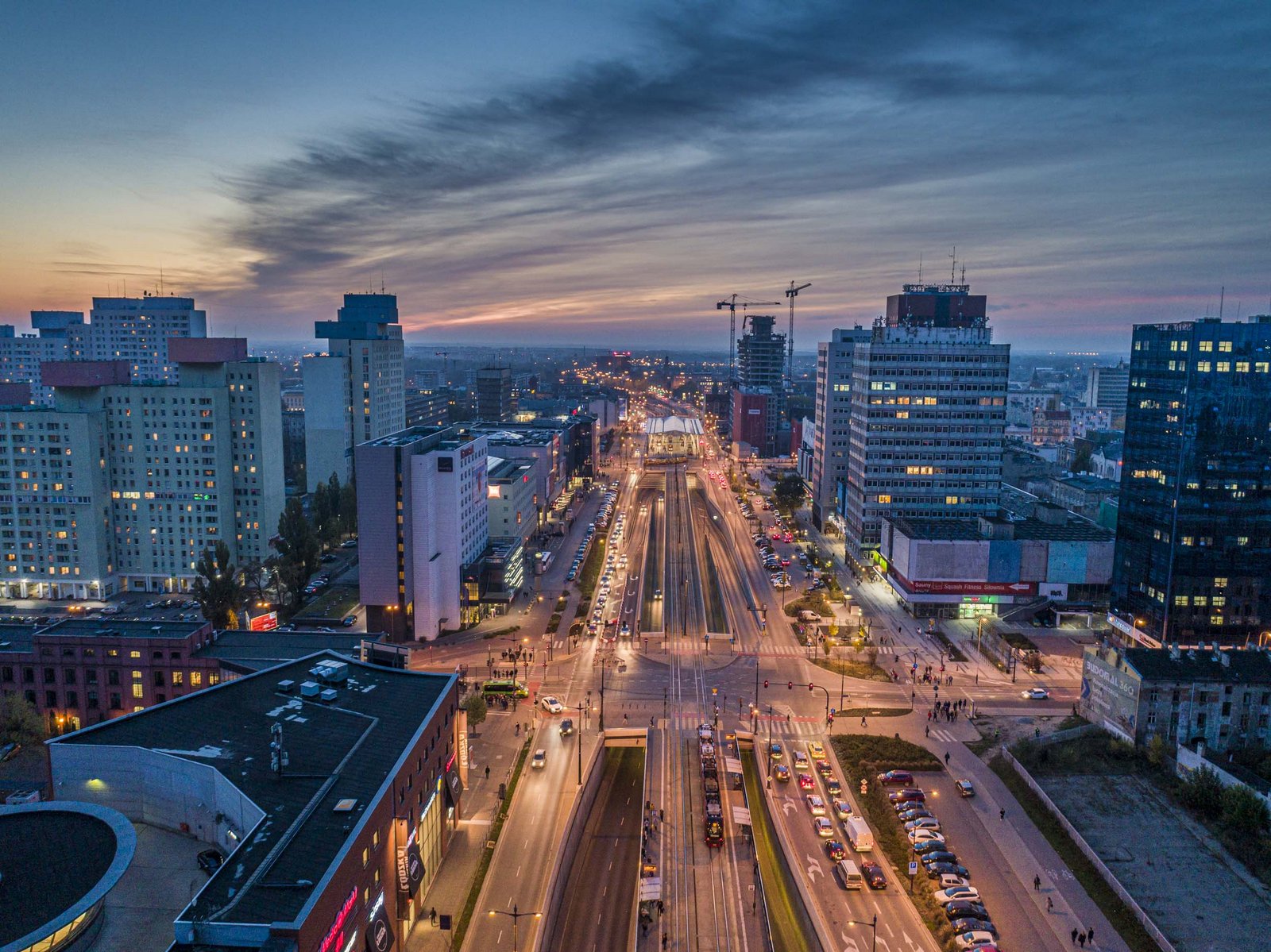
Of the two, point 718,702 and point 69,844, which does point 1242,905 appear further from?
point 69,844

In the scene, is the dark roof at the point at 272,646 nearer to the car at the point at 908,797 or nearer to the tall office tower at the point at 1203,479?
the car at the point at 908,797

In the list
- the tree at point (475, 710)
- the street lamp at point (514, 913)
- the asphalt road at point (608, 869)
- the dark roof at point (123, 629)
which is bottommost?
the asphalt road at point (608, 869)

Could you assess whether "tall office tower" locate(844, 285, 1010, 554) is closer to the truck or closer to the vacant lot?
the vacant lot

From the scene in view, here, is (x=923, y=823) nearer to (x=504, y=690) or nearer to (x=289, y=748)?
(x=504, y=690)

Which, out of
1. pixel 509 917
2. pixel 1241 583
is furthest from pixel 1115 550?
pixel 509 917

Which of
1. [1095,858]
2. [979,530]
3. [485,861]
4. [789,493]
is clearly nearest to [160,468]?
[485,861]

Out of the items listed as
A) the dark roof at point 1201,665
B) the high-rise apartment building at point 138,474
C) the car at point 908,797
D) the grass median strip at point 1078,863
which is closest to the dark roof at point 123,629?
the high-rise apartment building at point 138,474

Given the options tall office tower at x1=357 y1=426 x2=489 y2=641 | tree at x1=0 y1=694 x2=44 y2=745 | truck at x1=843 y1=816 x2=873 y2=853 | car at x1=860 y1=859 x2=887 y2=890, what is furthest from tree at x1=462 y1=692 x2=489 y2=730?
car at x1=860 y1=859 x2=887 y2=890
